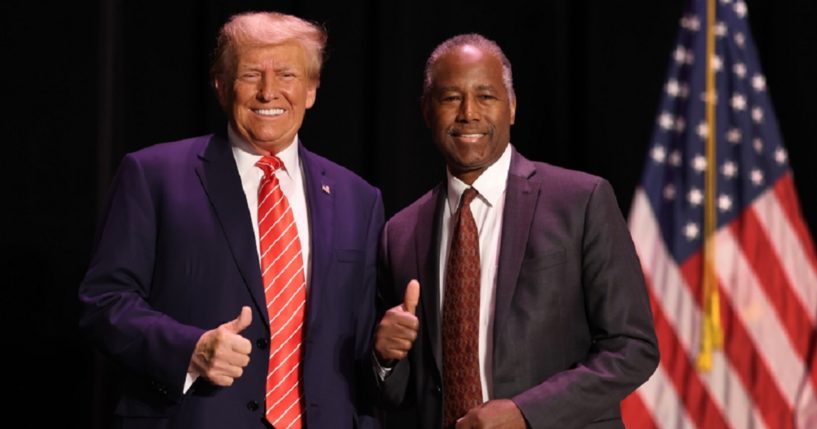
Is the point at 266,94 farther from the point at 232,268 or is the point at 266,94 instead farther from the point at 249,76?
the point at 232,268

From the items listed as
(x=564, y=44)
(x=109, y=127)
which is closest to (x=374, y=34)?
(x=564, y=44)

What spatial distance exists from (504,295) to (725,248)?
5.72ft

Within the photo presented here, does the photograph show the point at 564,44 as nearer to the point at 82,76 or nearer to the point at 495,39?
the point at 495,39

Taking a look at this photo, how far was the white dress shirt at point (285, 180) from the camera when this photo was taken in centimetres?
262

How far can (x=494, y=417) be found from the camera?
7.39 feet

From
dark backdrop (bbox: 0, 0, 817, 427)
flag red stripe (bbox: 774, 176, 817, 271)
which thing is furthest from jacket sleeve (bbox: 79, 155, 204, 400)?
flag red stripe (bbox: 774, 176, 817, 271)

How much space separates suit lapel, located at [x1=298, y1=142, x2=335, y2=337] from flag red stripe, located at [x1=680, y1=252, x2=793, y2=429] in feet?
5.58

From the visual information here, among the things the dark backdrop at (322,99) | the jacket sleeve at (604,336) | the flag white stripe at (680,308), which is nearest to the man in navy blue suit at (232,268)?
the jacket sleeve at (604,336)

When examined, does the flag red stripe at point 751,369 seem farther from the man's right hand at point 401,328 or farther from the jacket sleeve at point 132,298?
the jacket sleeve at point 132,298

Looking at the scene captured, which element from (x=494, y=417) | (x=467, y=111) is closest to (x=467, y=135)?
(x=467, y=111)

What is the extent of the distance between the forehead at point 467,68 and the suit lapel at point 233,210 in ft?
1.75

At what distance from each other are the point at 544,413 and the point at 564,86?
213 centimetres

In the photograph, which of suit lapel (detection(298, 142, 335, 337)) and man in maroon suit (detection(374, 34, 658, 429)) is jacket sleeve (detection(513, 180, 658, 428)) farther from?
suit lapel (detection(298, 142, 335, 337))

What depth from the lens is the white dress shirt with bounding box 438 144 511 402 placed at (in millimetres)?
2418
